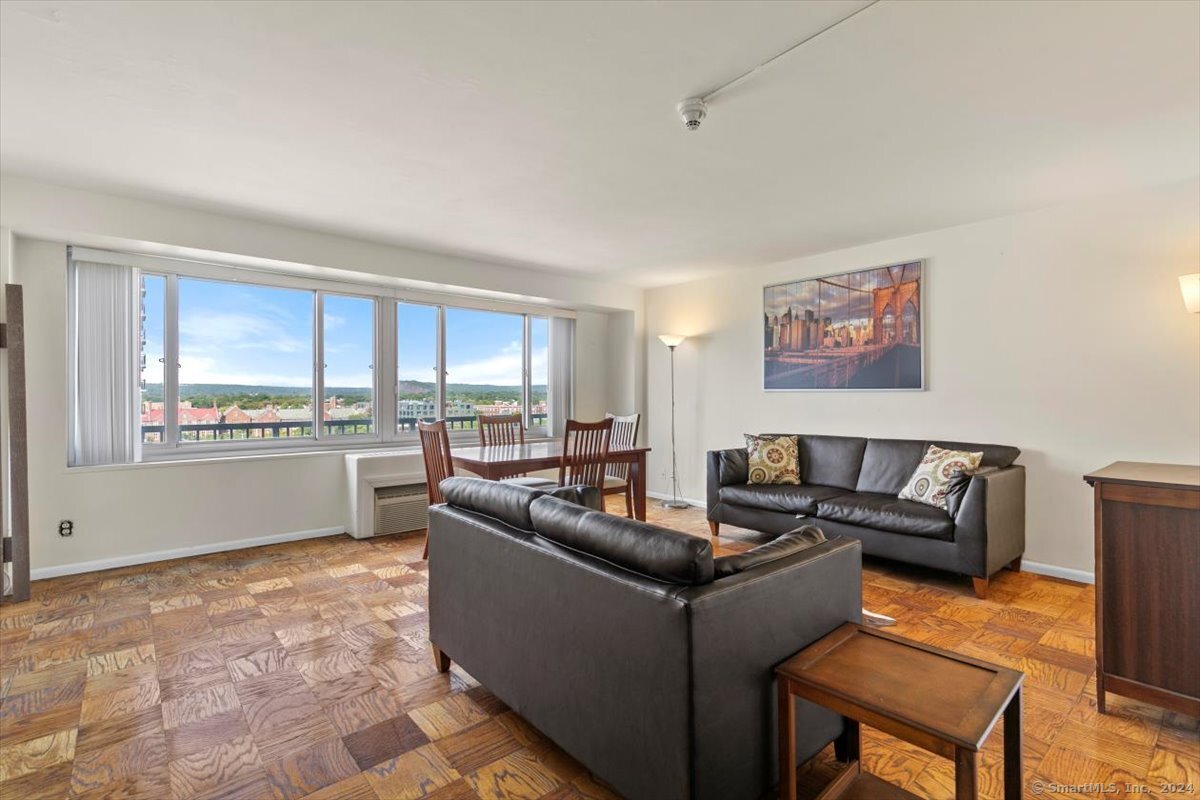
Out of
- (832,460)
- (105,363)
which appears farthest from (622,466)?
(105,363)

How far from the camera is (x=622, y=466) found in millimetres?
4426

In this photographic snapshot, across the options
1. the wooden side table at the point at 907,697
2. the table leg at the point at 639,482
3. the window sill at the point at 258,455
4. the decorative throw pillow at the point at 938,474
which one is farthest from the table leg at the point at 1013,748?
the window sill at the point at 258,455

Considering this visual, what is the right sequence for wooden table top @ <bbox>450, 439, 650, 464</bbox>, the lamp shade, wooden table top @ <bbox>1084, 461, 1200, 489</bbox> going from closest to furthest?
wooden table top @ <bbox>1084, 461, 1200, 489</bbox>, the lamp shade, wooden table top @ <bbox>450, 439, 650, 464</bbox>

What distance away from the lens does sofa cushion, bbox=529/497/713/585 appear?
134 centimetres

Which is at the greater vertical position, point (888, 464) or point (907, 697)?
point (888, 464)

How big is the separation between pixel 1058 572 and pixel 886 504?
1.15 m

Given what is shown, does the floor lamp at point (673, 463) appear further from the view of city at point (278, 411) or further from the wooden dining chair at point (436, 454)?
the wooden dining chair at point (436, 454)

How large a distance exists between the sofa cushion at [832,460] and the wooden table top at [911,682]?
2893 mm

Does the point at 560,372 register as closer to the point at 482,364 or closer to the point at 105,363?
the point at 482,364

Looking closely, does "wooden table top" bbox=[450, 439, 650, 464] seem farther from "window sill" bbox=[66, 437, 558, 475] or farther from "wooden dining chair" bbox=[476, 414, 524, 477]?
"window sill" bbox=[66, 437, 558, 475]

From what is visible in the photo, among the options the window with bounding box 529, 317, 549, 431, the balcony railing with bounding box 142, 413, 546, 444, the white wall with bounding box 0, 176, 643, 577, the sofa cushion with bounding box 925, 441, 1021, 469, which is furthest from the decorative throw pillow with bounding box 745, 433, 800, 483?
the white wall with bounding box 0, 176, 643, 577

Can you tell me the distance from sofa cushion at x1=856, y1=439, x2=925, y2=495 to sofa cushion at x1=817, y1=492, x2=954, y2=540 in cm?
14

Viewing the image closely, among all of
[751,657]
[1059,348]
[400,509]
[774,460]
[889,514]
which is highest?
[1059,348]

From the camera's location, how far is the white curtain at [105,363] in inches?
142
